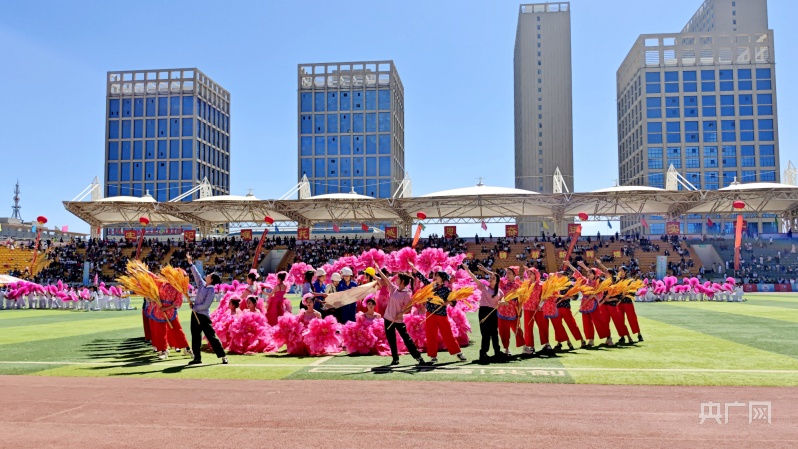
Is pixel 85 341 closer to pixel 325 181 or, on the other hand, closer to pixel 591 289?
pixel 591 289

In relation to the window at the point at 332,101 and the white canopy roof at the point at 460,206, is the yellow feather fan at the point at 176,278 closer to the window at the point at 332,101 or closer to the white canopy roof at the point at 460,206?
the white canopy roof at the point at 460,206

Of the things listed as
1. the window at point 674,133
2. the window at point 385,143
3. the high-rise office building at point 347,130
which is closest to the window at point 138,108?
the high-rise office building at point 347,130

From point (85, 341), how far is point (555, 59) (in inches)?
3952

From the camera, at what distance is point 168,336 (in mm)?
11539

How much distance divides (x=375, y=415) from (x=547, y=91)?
342ft

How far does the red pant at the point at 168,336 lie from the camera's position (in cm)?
1138

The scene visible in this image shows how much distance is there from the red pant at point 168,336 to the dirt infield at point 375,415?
286cm

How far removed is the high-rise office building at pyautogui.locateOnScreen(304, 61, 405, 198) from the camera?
100062 mm

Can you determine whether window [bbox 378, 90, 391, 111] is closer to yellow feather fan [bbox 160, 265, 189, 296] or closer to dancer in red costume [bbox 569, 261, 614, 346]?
dancer in red costume [bbox 569, 261, 614, 346]

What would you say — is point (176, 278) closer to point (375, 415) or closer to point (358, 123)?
point (375, 415)

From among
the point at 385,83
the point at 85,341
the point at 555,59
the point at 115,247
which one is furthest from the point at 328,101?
the point at 85,341

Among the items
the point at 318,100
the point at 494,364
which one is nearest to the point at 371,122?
the point at 318,100

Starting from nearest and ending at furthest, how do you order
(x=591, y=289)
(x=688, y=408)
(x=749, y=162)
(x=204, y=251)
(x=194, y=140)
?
(x=688, y=408) < (x=591, y=289) < (x=204, y=251) < (x=749, y=162) < (x=194, y=140)

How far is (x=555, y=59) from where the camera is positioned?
10375cm
